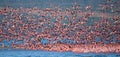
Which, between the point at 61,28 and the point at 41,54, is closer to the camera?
the point at 41,54

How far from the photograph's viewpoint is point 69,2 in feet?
78.9

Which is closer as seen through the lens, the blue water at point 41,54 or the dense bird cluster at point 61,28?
the blue water at point 41,54

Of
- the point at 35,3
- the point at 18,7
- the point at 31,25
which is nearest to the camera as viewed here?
the point at 31,25

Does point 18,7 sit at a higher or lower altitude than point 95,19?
higher

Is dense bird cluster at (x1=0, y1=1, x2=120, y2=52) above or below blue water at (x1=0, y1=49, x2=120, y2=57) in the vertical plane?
above

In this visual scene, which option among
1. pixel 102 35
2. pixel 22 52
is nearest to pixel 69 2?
pixel 102 35

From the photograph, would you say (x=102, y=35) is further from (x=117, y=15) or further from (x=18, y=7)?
(x=18, y=7)

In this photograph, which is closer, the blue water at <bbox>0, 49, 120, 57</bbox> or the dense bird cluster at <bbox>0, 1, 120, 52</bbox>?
the blue water at <bbox>0, 49, 120, 57</bbox>

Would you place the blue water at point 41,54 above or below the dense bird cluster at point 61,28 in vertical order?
below

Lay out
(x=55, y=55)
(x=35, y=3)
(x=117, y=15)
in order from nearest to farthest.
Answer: (x=55, y=55)
(x=117, y=15)
(x=35, y=3)

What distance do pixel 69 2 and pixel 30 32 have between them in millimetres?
7535

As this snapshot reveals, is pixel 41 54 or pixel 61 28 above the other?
pixel 61 28

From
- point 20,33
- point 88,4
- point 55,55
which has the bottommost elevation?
point 55,55

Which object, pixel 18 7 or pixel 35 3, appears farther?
pixel 35 3
